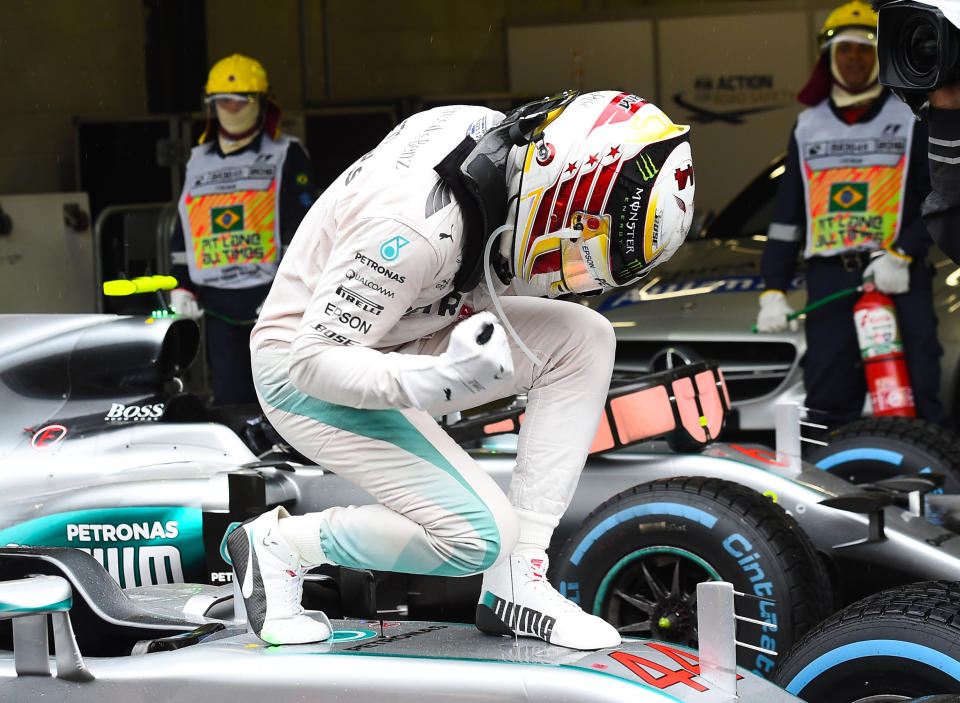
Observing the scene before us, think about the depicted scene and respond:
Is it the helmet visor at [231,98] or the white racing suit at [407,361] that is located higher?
the helmet visor at [231,98]

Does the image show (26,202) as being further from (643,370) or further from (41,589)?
(41,589)

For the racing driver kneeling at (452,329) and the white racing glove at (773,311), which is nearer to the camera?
the racing driver kneeling at (452,329)

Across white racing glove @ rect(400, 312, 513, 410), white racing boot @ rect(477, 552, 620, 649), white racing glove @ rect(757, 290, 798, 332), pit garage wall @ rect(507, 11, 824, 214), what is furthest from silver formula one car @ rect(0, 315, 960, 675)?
pit garage wall @ rect(507, 11, 824, 214)

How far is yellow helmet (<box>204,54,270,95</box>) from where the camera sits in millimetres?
6379

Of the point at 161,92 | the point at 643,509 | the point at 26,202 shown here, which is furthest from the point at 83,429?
the point at 161,92

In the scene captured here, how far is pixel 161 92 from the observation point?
1102 centimetres

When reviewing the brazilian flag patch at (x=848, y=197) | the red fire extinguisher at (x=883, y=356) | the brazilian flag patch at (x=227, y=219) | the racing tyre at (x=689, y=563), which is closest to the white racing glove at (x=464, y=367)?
the racing tyre at (x=689, y=563)

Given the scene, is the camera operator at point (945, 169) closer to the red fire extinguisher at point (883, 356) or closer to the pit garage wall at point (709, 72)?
the red fire extinguisher at point (883, 356)

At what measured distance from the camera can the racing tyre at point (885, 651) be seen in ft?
8.16

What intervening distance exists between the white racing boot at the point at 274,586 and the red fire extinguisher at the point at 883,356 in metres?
3.32

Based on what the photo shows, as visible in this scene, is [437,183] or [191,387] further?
[191,387]

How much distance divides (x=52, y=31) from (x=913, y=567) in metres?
8.20

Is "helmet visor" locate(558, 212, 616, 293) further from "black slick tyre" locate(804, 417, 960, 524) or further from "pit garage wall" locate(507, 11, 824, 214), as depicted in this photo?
"pit garage wall" locate(507, 11, 824, 214)

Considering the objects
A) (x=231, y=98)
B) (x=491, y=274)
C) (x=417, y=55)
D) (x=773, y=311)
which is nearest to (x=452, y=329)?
(x=491, y=274)
